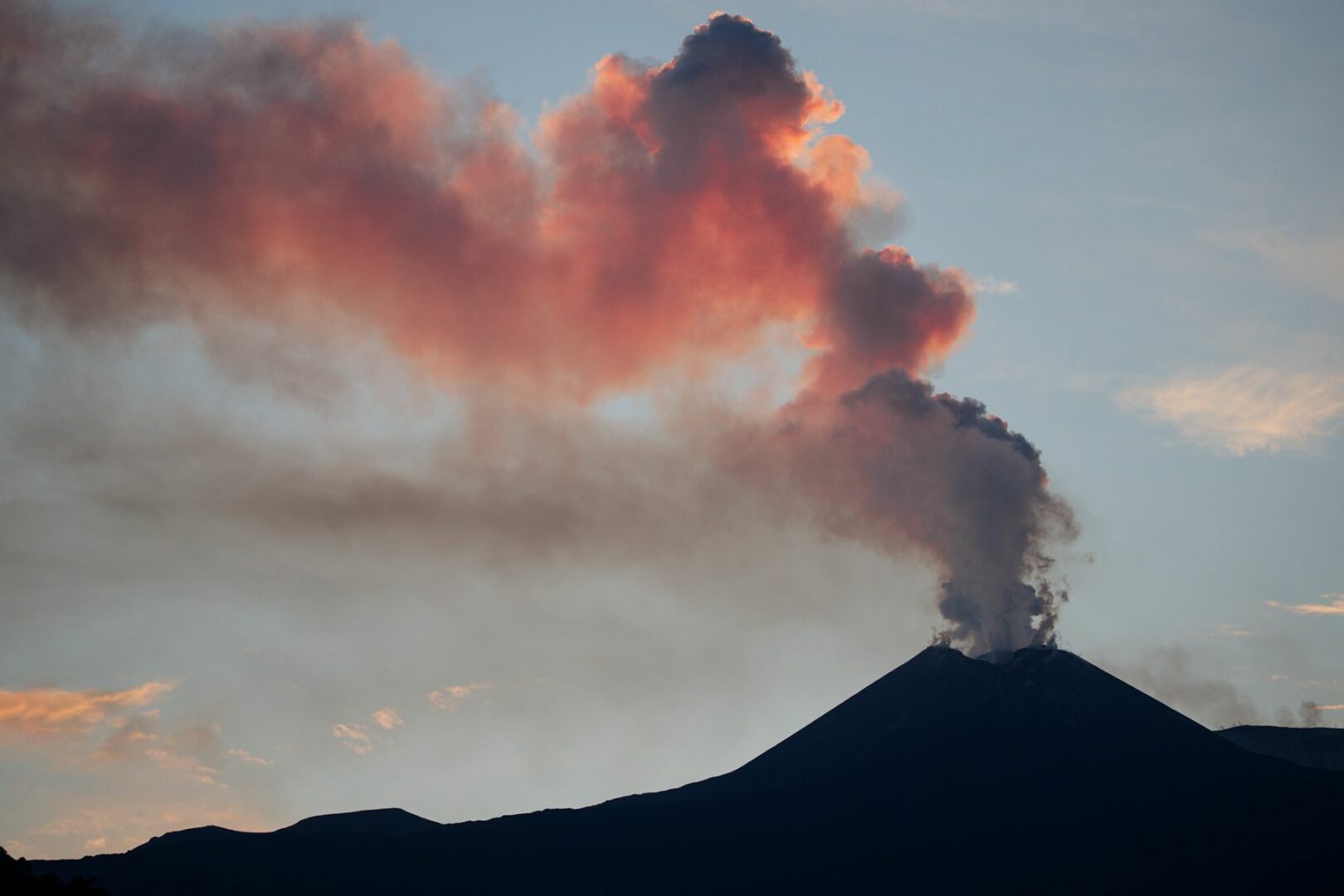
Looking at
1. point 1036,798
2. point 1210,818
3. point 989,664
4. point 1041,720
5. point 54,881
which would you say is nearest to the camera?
point 54,881

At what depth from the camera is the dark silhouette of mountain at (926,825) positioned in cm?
12244

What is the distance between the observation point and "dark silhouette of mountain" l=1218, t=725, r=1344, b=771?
175 m

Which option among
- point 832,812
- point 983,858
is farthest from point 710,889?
point 983,858

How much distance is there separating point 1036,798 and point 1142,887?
1950 cm

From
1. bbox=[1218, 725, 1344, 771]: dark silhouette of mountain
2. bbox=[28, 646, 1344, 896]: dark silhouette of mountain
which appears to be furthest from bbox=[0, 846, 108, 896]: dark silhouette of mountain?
bbox=[1218, 725, 1344, 771]: dark silhouette of mountain

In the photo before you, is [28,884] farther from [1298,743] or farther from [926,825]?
[1298,743]

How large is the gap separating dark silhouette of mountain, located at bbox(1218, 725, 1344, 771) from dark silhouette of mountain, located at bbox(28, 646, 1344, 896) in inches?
1424

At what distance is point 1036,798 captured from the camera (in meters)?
136

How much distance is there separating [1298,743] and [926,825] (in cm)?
7458

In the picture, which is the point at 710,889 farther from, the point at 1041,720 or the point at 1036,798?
the point at 1041,720

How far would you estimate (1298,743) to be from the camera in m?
180

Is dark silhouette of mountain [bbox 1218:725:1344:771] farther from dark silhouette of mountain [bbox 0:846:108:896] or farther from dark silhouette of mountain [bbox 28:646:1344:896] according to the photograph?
dark silhouette of mountain [bbox 0:846:108:896]

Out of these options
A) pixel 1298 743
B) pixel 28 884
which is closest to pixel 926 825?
pixel 1298 743

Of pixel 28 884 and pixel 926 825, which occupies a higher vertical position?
pixel 926 825
